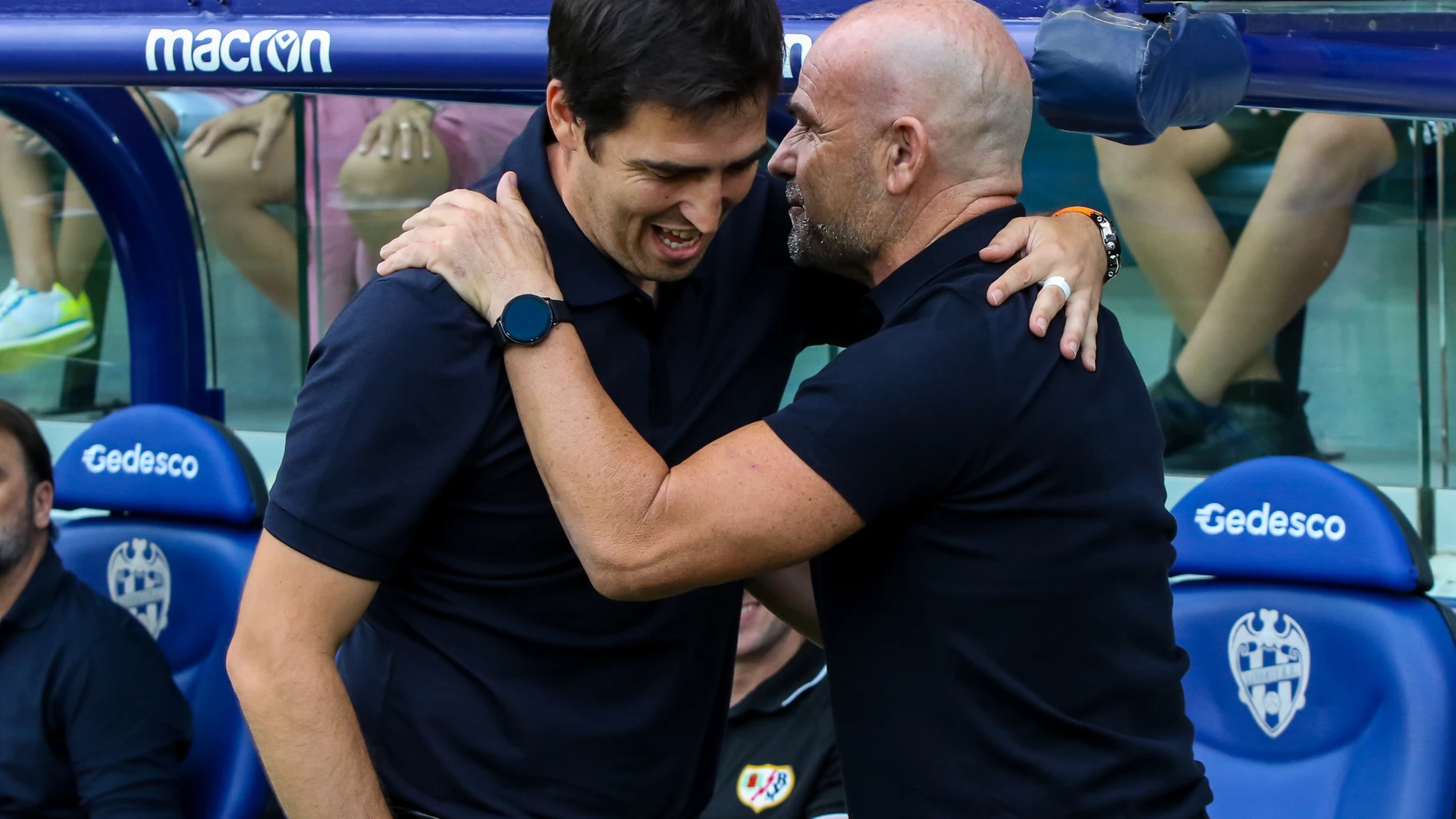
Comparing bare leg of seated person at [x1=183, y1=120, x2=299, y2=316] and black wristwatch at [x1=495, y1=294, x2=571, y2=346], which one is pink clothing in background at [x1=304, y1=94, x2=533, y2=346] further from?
black wristwatch at [x1=495, y1=294, x2=571, y2=346]

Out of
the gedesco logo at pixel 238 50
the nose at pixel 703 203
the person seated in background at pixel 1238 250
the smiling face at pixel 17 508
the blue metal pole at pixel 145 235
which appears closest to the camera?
the nose at pixel 703 203

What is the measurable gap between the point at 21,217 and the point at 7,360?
0.53 m

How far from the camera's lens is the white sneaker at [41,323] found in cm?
527

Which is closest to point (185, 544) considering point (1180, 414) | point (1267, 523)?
point (1267, 523)

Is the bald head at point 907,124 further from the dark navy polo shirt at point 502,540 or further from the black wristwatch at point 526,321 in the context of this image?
the black wristwatch at point 526,321

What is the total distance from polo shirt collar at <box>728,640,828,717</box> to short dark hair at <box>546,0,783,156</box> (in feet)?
5.29

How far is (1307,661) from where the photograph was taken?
2396mm

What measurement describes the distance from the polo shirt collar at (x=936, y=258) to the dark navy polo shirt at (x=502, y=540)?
0.22 meters

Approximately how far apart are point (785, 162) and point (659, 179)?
253 millimetres

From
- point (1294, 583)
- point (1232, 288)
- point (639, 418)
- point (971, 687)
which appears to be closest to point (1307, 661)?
point (1294, 583)

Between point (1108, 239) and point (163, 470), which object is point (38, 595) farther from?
point (1108, 239)

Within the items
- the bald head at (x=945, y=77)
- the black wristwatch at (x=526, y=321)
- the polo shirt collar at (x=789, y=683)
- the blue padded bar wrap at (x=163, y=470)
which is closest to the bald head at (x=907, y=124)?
the bald head at (x=945, y=77)

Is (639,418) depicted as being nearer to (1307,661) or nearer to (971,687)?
(971,687)

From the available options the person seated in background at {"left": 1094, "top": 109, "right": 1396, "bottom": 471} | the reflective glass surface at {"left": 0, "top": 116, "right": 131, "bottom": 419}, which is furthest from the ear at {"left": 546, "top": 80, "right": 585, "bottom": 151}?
the reflective glass surface at {"left": 0, "top": 116, "right": 131, "bottom": 419}
